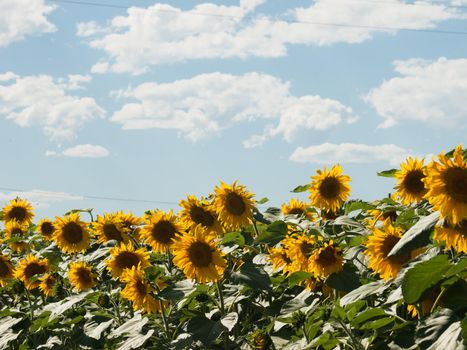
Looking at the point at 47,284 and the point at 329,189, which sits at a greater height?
the point at 329,189

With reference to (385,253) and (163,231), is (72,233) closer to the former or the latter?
(163,231)

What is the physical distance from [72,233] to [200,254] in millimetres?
3089

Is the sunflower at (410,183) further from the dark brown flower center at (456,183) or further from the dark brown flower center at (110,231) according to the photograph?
the dark brown flower center at (110,231)

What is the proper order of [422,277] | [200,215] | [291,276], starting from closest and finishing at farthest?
[422,277] < [291,276] < [200,215]

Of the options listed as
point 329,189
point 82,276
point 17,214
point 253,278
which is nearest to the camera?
point 253,278

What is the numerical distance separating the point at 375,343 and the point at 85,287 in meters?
3.74

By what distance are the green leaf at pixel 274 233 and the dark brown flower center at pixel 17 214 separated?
21.1 feet

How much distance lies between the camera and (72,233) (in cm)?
761

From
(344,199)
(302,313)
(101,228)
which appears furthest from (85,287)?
(302,313)

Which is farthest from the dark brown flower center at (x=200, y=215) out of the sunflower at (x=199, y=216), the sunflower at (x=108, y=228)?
the sunflower at (x=108, y=228)

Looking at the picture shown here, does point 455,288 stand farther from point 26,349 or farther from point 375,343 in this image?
point 26,349

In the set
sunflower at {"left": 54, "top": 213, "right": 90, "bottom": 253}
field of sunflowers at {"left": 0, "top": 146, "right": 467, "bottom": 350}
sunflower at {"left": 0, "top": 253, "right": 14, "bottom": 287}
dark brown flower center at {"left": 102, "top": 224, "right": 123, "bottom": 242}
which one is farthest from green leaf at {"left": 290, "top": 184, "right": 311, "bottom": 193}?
sunflower at {"left": 0, "top": 253, "right": 14, "bottom": 287}

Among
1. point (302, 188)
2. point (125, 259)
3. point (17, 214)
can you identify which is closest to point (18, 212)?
point (17, 214)

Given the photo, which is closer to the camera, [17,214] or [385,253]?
[385,253]
